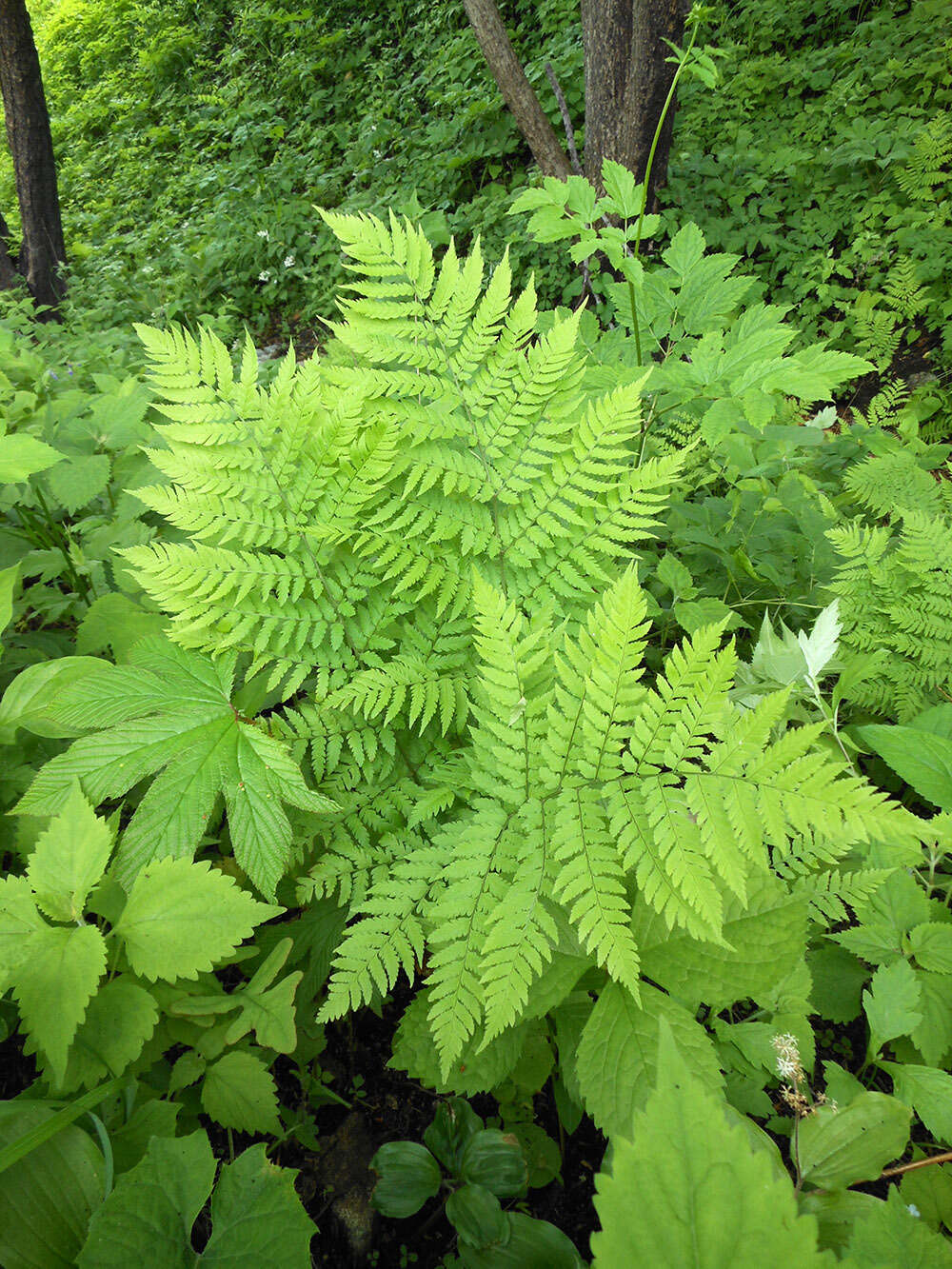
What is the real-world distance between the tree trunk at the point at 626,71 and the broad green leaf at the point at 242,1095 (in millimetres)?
5090

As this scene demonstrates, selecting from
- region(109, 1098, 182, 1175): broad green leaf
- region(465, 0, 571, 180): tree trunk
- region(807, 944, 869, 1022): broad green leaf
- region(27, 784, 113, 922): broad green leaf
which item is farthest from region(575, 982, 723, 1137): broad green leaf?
region(465, 0, 571, 180): tree trunk

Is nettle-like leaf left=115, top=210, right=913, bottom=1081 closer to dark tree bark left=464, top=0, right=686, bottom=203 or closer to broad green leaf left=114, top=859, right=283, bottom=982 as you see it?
broad green leaf left=114, top=859, right=283, bottom=982

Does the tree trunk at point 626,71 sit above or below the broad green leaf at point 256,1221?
above

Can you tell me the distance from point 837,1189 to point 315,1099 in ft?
3.20

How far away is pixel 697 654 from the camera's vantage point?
1.08m

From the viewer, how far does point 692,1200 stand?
64cm

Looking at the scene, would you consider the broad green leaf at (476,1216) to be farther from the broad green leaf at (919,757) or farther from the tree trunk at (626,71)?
the tree trunk at (626,71)

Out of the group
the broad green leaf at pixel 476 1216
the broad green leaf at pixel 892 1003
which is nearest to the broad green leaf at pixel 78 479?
the broad green leaf at pixel 476 1216

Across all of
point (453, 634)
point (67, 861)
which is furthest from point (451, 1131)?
point (453, 634)

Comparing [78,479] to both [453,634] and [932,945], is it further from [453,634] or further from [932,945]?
[932,945]

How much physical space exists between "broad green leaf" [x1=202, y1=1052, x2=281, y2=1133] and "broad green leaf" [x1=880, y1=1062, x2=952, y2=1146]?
1153mm

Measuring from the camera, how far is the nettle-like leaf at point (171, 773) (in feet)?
3.69

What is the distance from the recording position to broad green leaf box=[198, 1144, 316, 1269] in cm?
88

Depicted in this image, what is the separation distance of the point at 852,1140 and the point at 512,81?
6761mm
